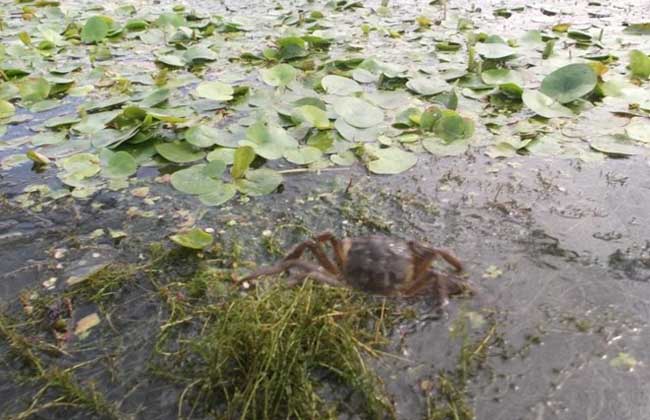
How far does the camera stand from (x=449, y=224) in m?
2.59

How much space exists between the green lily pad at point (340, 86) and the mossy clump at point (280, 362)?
217 cm

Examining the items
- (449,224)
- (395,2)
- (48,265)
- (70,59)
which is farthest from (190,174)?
(395,2)

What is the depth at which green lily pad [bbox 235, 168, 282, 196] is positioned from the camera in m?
2.83

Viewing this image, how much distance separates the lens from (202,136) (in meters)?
3.18

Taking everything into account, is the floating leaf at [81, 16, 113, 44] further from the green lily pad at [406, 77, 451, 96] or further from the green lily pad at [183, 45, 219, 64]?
the green lily pad at [406, 77, 451, 96]

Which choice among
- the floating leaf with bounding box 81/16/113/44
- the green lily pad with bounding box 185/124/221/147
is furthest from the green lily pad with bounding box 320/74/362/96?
the floating leaf with bounding box 81/16/113/44

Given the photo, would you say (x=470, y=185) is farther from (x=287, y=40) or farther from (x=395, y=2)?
(x=395, y=2)

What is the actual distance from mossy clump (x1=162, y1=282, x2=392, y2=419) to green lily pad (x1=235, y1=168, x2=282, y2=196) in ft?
3.23

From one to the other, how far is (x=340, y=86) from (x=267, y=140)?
950mm

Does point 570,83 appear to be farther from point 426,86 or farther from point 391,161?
point 391,161

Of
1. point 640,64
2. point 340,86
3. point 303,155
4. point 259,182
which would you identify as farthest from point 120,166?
point 640,64

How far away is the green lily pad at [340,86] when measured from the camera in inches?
150

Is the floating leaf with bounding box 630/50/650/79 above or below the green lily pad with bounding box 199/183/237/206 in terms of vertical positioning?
below

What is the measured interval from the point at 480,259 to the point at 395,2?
5017mm
